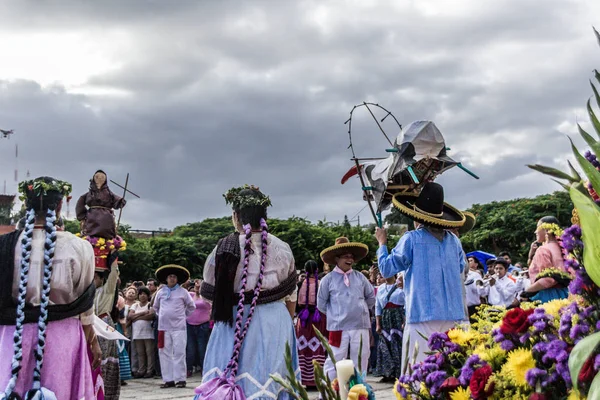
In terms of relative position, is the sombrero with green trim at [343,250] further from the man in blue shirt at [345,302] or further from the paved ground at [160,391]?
the paved ground at [160,391]

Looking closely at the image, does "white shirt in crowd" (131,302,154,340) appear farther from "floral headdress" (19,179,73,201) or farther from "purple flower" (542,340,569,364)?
"purple flower" (542,340,569,364)

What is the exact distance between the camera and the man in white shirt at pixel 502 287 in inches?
448

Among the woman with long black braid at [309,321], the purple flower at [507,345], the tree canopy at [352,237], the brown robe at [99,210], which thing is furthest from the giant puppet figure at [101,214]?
the tree canopy at [352,237]

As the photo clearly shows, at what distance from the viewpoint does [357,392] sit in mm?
2088

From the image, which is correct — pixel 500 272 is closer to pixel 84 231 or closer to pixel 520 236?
pixel 84 231

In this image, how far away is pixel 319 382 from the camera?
82.4 inches

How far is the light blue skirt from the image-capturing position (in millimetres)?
5629

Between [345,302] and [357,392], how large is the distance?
8255mm

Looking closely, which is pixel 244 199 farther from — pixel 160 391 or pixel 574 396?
pixel 160 391

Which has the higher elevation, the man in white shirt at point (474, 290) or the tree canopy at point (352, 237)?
the tree canopy at point (352, 237)

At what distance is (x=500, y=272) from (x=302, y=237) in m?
27.4

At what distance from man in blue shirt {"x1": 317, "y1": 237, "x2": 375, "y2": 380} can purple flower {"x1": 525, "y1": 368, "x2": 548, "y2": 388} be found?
7738 mm

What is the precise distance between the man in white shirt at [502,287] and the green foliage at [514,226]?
26933mm

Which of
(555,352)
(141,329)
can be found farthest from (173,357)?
(555,352)
